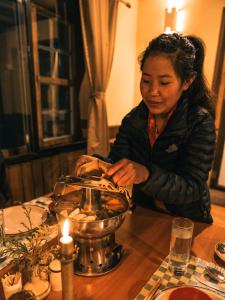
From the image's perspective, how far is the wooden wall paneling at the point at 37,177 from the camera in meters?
2.06

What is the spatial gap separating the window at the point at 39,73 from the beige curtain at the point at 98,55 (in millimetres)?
209

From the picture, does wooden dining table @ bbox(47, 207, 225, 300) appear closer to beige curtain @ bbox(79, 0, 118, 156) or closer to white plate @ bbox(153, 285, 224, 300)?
white plate @ bbox(153, 285, 224, 300)

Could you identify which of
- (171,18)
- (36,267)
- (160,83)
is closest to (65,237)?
(36,267)

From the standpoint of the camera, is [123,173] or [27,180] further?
[27,180]

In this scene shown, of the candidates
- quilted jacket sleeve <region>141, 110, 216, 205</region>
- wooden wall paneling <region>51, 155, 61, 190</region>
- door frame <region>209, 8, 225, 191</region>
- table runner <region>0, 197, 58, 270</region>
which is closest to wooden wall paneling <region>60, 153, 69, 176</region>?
wooden wall paneling <region>51, 155, 61, 190</region>

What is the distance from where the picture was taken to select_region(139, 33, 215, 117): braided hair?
97cm

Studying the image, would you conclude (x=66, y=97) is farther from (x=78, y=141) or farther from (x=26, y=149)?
(x=26, y=149)

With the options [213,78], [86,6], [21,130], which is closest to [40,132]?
[21,130]

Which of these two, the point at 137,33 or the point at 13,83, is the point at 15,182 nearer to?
the point at 13,83

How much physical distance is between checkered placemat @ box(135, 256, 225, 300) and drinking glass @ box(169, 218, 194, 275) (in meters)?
0.02

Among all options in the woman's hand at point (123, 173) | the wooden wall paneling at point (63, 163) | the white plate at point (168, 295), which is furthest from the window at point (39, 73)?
the white plate at point (168, 295)

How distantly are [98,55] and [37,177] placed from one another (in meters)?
1.27

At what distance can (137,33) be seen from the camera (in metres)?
3.15

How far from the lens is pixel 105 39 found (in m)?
2.30
